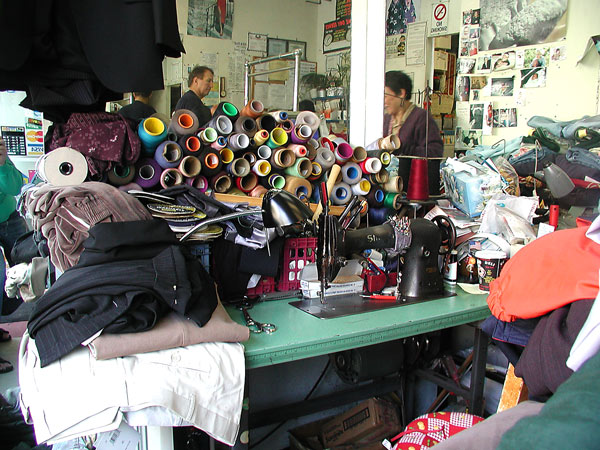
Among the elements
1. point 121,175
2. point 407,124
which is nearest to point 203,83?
point 407,124

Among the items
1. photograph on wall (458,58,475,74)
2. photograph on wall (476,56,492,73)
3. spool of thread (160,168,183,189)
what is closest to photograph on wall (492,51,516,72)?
photograph on wall (476,56,492,73)

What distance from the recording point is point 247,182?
73.4 inches

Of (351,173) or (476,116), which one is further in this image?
(476,116)

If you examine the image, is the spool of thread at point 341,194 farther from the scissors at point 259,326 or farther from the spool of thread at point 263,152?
the scissors at point 259,326

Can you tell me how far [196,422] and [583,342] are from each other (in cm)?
79

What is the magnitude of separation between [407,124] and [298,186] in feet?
5.06

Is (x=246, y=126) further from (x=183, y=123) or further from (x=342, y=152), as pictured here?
(x=342, y=152)

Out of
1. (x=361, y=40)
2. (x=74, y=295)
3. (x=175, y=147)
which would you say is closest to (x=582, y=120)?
(x=361, y=40)

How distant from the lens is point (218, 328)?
117cm

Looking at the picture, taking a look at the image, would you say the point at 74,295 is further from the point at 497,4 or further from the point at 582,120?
the point at 497,4

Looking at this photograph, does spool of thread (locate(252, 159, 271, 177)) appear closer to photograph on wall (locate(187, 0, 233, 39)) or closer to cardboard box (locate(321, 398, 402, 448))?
cardboard box (locate(321, 398, 402, 448))

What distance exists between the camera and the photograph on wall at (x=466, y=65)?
3.39 meters

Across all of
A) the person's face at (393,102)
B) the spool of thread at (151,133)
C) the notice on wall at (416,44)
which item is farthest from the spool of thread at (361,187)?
the notice on wall at (416,44)

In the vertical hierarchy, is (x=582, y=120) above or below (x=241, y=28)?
below
